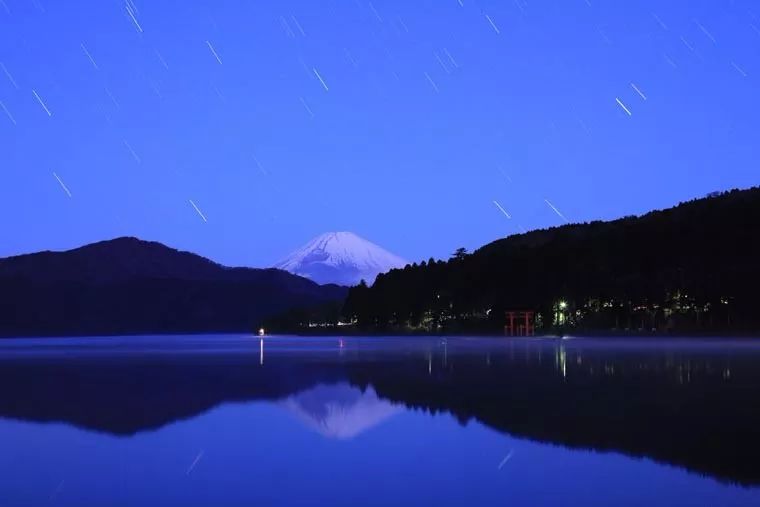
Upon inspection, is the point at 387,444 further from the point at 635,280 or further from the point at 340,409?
the point at 635,280

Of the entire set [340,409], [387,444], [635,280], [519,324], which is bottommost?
[387,444]

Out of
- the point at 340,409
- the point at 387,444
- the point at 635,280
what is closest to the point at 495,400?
the point at 340,409

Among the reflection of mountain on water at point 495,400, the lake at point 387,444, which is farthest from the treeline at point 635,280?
the lake at point 387,444

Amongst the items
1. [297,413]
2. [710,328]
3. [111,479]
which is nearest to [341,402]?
[297,413]

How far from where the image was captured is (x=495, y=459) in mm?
14602

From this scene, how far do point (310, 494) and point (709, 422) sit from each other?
1022 cm

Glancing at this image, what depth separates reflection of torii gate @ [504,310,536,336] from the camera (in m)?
156

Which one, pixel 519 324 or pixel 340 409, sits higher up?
pixel 519 324

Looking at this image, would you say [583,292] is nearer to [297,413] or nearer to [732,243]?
[732,243]

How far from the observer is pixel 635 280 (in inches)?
5492

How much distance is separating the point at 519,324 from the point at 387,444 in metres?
156

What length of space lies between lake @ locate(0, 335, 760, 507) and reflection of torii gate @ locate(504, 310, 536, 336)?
126m

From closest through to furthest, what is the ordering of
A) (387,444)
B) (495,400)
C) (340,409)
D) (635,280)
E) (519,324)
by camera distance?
1. (387,444)
2. (340,409)
3. (495,400)
4. (635,280)
5. (519,324)

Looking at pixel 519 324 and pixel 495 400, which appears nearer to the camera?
pixel 495 400
